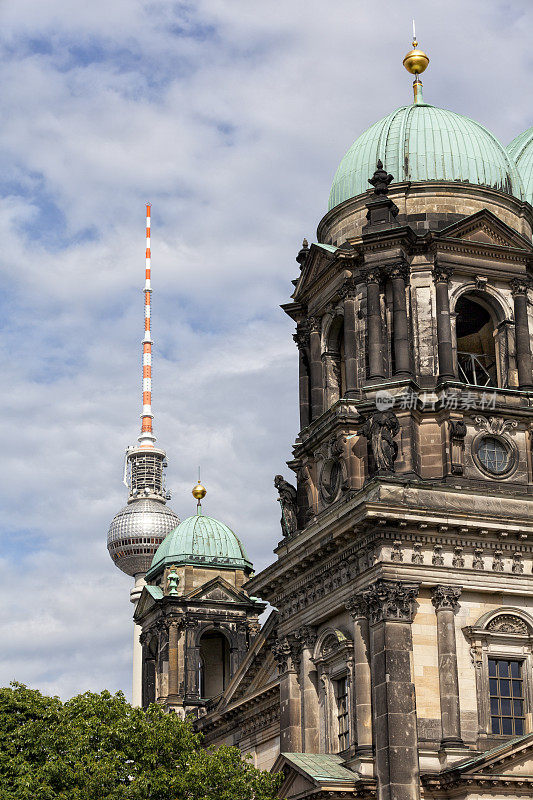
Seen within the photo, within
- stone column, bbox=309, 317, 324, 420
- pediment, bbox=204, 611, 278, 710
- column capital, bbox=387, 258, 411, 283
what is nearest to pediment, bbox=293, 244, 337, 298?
stone column, bbox=309, 317, 324, 420

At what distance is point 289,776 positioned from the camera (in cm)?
4522

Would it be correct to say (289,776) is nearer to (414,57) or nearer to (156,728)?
(156,728)

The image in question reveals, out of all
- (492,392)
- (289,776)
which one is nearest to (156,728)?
(289,776)

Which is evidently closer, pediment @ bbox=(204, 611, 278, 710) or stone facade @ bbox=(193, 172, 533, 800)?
stone facade @ bbox=(193, 172, 533, 800)

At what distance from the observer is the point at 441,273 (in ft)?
159

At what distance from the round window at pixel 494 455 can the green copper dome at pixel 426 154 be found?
9.93 m

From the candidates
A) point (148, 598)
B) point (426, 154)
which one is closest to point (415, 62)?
point (426, 154)

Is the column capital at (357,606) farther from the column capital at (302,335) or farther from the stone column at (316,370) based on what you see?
the column capital at (302,335)

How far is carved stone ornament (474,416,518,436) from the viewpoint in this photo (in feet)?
154

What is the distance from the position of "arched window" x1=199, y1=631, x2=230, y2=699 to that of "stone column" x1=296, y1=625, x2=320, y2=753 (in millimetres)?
32079

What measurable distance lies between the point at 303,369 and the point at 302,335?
1333 mm

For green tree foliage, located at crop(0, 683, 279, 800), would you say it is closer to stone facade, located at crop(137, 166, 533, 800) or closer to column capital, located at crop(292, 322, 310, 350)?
stone facade, located at crop(137, 166, 533, 800)

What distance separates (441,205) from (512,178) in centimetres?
438

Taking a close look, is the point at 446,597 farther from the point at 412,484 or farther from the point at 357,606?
the point at 412,484
